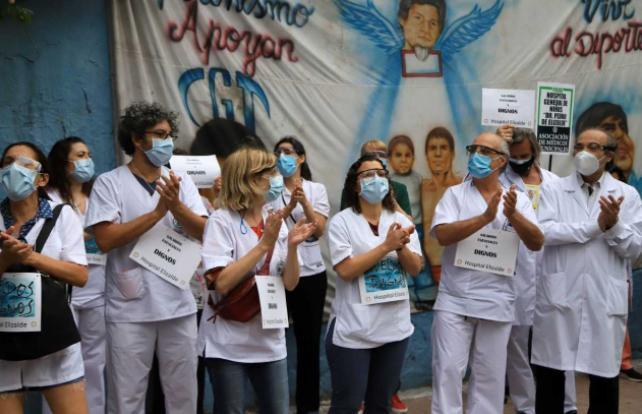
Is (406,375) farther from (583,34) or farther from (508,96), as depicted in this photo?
(583,34)

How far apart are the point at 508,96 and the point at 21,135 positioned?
337 centimetres

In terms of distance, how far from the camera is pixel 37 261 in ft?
14.7

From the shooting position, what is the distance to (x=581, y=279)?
609 centimetres

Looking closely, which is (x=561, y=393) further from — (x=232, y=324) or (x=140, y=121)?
(x=140, y=121)

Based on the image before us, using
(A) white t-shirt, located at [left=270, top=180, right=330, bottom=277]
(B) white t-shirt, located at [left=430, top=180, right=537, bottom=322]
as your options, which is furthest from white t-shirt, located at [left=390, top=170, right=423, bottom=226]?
(B) white t-shirt, located at [left=430, top=180, right=537, bottom=322]

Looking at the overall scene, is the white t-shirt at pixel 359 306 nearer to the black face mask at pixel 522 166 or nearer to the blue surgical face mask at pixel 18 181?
the black face mask at pixel 522 166

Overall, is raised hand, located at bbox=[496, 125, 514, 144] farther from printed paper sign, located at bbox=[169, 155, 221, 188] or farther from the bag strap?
the bag strap

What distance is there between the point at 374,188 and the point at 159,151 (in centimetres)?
125

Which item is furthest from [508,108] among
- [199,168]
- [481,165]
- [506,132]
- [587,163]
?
[199,168]

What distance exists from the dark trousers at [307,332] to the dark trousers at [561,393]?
1.52 metres

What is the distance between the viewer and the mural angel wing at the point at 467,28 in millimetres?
8109

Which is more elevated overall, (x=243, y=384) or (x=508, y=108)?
(x=508, y=108)

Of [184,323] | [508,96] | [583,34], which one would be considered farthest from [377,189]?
[583,34]

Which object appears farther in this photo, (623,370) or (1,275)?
(623,370)
